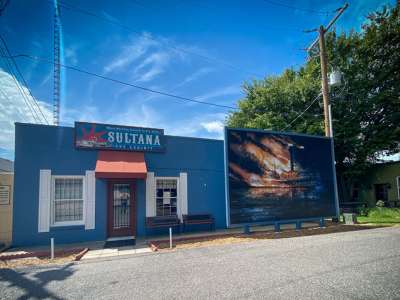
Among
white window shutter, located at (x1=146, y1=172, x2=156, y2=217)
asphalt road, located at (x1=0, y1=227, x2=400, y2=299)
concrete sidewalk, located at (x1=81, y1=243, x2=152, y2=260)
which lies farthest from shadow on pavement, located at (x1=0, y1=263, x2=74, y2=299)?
white window shutter, located at (x1=146, y1=172, x2=156, y2=217)

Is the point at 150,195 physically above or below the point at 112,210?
above

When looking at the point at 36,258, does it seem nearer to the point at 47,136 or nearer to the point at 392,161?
the point at 47,136

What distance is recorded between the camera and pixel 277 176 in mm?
11531

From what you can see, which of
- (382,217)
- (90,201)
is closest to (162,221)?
(90,201)

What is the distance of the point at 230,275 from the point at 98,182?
6.97 meters

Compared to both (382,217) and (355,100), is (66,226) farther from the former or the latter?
(355,100)

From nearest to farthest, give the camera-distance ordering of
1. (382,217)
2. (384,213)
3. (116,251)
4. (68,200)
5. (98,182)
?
1. (116,251)
2. (68,200)
3. (98,182)
4. (382,217)
5. (384,213)

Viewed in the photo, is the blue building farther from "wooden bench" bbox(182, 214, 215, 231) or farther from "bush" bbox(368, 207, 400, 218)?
"bush" bbox(368, 207, 400, 218)

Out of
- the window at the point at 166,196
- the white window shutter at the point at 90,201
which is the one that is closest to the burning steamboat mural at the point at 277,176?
the window at the point at 166,196

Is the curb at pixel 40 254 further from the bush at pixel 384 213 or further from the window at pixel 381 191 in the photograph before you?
the window at pixel 381 191

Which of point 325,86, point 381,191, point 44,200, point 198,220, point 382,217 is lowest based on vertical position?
point 382,217

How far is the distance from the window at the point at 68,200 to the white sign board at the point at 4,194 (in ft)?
5.99

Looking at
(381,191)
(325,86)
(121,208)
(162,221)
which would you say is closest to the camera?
(121,208)

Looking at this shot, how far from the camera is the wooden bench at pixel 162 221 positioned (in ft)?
34.2
